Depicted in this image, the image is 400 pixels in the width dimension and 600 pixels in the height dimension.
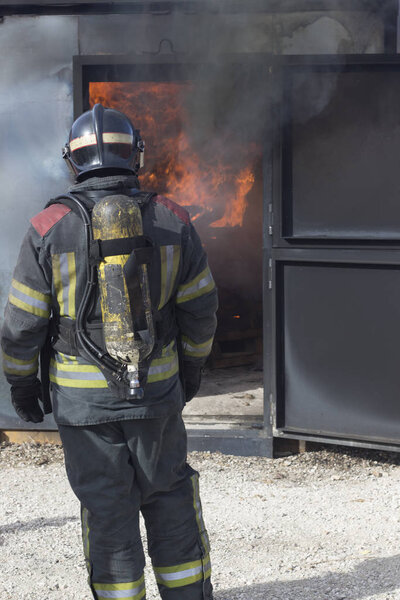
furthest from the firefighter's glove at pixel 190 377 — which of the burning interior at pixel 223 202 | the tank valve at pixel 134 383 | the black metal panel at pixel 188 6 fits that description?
the burning interior at pixel 223 202

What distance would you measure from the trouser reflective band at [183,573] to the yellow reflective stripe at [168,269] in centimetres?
106

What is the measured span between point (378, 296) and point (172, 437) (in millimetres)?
2583

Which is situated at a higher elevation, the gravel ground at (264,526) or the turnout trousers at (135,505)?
the turnout trousers at (135,505)

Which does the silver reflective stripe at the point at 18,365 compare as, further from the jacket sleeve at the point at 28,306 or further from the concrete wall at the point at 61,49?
Answer: the concrete wall at the point at 61,49

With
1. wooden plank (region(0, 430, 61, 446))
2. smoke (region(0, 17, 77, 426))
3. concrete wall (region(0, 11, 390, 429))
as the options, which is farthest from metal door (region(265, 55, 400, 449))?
wooden plank (region(0, 430, 61, 446))

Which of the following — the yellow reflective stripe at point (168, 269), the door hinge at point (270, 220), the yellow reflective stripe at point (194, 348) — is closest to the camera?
the yellow reflective stripe at point (168, 269)

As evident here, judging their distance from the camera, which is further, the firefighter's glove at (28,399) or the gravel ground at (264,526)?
the gravel ground at (264,526)

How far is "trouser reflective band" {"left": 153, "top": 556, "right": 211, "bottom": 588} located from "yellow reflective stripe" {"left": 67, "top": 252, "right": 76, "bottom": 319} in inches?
43.5

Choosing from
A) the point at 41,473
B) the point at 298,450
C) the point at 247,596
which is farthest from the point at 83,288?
the point at 298,450

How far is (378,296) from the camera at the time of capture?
17.1ft

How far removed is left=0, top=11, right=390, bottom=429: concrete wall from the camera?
5.29 m

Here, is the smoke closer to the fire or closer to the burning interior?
the fire

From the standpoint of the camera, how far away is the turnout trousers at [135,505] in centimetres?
293

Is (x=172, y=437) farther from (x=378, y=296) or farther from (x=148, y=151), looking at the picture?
(x=148, y=151)
